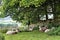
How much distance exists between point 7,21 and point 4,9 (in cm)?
766

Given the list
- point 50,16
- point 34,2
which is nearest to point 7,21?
point 50,16

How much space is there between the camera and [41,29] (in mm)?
14789

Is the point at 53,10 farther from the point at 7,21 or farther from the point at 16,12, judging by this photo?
the point at 7,21

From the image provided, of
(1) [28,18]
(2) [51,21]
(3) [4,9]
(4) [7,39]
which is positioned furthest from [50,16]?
(4) [7,39]

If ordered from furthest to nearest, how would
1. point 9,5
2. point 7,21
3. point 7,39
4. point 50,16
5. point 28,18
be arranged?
point 7,21 → point 50,16 → point 28,18 → point 9,5 → point 7,39

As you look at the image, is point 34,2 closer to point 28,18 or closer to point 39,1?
point 39,1

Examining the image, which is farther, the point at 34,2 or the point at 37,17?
the point at 37,17

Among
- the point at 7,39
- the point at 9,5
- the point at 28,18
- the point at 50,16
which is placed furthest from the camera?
the point at 50,16

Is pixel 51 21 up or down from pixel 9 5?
down

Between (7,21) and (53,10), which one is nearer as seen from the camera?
(53,10)

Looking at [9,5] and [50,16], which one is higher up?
[9,5]

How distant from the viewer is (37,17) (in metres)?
15.0

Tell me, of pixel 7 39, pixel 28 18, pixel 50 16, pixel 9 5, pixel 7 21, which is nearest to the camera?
pixel 7 39

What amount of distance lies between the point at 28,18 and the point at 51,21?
1.62 metres
